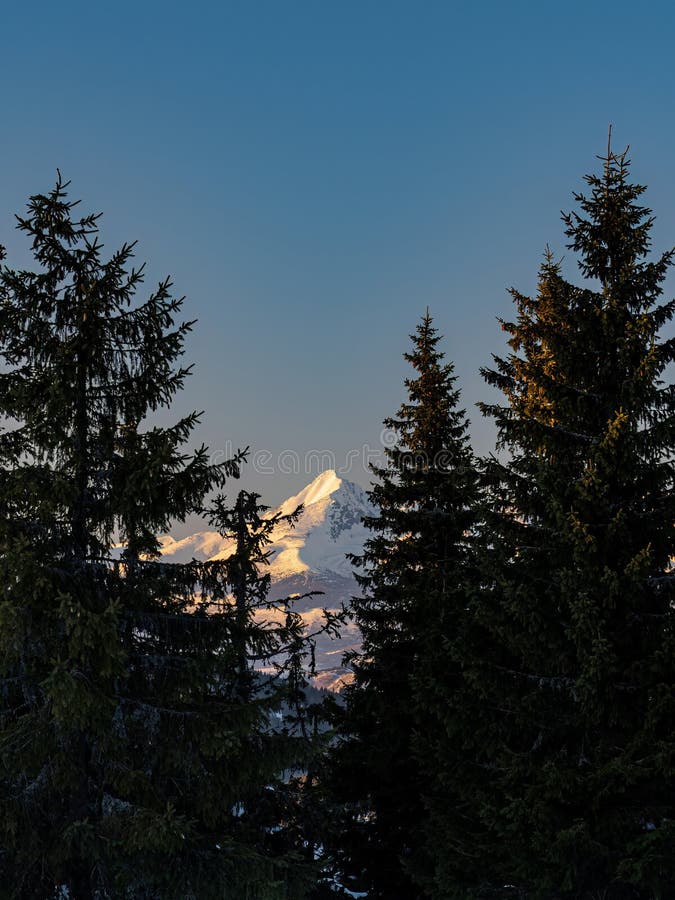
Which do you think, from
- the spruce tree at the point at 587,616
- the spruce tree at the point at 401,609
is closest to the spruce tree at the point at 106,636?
the spruce tree at the point at 587,616

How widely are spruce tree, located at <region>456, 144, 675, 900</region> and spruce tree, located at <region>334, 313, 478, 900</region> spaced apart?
144 inches

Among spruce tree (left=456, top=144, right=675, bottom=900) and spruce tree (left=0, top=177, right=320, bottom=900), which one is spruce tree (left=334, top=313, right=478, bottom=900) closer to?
spruce tree (left=456, top=144, right=675, bottom=900)

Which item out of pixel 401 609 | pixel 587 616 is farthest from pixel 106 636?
pixel 401 609

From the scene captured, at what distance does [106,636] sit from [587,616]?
6.71 m

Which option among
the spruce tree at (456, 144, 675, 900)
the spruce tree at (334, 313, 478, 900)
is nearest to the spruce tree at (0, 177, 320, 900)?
the spruce tree at (456, 144, 675, 900)

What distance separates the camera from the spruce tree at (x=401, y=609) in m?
16.3

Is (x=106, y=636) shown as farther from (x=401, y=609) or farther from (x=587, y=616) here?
(x=401, y=609)

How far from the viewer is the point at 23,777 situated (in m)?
9.51

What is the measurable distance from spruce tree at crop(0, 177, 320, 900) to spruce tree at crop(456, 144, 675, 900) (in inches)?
138

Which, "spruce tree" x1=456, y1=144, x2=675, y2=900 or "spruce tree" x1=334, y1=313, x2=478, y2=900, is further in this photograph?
"spruce tree" x1=334, y1=313, x2=478, y2=900

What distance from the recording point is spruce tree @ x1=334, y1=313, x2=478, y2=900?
16.3 meters

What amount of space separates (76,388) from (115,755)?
17.2ft

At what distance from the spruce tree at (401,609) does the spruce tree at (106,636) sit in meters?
5.97

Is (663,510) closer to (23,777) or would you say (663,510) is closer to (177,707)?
(177,707)
